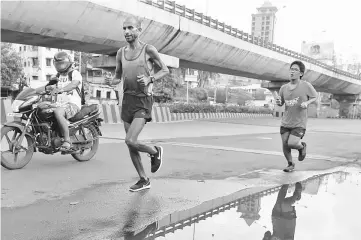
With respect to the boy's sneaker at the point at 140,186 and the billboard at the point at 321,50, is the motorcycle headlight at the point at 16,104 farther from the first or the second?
the billboard at the point at 321,50

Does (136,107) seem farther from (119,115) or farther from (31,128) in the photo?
(119,115)

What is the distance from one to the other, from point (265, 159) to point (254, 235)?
4.39 meters

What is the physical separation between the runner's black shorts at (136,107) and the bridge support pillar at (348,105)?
2183 inches

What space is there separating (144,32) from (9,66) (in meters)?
32.2

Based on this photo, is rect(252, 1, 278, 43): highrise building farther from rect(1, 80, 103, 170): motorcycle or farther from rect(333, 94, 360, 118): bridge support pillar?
rect(1, 80, 103, 170): motorcycle

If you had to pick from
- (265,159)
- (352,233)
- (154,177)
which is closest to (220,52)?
(265,159)

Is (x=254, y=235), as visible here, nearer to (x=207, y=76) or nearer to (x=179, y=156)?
(x=179, y=156)

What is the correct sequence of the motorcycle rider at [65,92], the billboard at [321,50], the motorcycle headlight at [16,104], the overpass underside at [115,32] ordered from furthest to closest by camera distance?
the billboard at [321,50], the overpass underside at [115,32], the motorcycle rider at [65,92], the motorcycle headlight at [16,104]

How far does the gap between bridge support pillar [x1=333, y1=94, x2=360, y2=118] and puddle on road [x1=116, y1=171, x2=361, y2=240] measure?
54.7 m

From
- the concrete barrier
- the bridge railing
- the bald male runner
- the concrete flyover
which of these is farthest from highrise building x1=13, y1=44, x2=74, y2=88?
the bald male runner

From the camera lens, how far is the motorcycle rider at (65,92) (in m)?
5.49

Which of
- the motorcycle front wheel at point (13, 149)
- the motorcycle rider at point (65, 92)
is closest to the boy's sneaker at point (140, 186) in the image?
the motorcycle rider at point (65, 92)

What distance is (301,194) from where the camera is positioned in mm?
4473

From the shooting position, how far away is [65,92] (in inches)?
221
